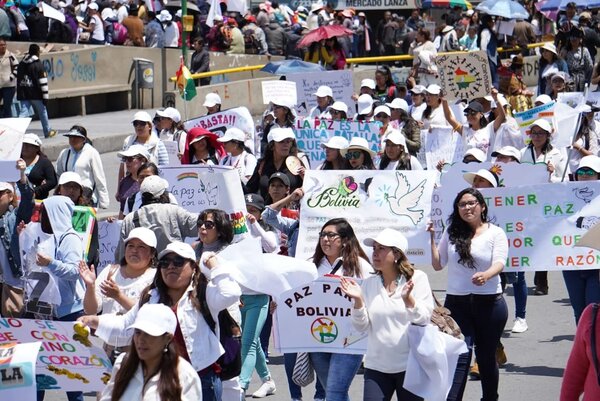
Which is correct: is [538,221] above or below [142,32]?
above

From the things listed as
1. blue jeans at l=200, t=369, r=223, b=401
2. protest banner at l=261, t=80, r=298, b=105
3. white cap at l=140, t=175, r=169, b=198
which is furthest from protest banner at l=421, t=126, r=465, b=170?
blue jeans at l=200, t=369, r=223, b=401

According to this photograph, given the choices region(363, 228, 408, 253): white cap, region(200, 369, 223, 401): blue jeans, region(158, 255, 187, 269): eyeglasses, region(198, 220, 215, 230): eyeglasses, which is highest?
region(158, 255, 187, 269): eyeglasses

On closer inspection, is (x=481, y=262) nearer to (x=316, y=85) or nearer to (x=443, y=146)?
(x=443, y=146)

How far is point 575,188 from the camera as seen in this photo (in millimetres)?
10547

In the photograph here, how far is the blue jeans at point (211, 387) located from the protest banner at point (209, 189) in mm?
2571

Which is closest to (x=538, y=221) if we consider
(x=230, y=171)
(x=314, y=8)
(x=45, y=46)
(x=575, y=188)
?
(x=575, y=188)

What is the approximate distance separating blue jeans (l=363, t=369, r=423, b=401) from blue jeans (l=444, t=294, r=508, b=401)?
1.45 m

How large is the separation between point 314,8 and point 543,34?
6239 millimetres

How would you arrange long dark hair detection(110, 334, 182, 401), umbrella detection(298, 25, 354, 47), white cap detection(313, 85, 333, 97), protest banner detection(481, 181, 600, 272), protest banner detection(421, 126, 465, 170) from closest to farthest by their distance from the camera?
A: 1. long dark hair detection(110, 334, 182, 401)
2. protest banner detection(481, 181, 600, 272)
3. protest banner detection(421, 126, 465, 170)
4. white cap detection(313, 85, 333, 97)
5. umbrella detection(298, 25, 354, 47)

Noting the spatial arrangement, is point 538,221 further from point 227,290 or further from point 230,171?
point 227,290

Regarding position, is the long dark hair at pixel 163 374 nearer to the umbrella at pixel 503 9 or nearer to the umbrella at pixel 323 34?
the umbrella at pixel 323 34

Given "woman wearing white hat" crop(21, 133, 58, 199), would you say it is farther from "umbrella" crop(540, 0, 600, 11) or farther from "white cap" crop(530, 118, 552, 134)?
"umbrella" crop(540, 0, 600, 11)

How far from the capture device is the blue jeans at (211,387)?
24.1 feet

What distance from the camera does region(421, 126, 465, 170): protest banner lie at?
15.1 meters
